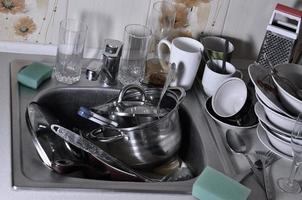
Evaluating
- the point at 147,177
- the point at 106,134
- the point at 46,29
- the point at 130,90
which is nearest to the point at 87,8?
the point at 46,29

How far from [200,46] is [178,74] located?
11 cm

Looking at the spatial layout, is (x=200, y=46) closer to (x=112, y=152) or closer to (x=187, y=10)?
(x=187, y=10)

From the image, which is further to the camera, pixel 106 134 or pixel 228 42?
pixel 228 42

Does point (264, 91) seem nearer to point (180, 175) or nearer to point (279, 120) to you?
point (279, 120)

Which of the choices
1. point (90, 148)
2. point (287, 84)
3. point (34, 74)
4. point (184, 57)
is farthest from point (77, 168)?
point (287, 84)

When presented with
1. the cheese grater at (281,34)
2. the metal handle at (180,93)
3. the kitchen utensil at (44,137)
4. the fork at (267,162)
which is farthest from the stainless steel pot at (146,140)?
the cheese grater at (281,34)

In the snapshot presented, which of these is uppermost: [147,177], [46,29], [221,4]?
[221,4]

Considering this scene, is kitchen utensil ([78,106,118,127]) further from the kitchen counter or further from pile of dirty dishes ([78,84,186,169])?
the kitchen counter

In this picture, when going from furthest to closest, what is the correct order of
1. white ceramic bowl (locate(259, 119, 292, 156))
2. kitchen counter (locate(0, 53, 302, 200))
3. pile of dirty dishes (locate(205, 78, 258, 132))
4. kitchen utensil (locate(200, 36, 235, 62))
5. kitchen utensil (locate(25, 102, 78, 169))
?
1. kitchen utensil (locate(200, 36, 235, 62))
2. pile of dirty dishes (locate(205, 78, 258, 132))
3. white ceramic bowl (locate(259, 119, 292, 156))
4. kitchen utensil (locate(25, 102, 78, 169))
5. kitchen counter (locate(0, 53, 302, 200))

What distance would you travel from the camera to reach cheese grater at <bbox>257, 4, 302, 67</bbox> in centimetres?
134

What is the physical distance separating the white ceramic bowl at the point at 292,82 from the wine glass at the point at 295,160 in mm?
39

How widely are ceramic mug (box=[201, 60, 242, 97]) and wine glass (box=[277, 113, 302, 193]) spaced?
0.88 feet

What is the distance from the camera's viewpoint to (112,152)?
3.86 feet

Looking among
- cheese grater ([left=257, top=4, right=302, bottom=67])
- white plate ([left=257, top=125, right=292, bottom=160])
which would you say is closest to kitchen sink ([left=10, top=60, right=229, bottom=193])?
white plate ([left=257, top=125, right=292, bottom=160])
